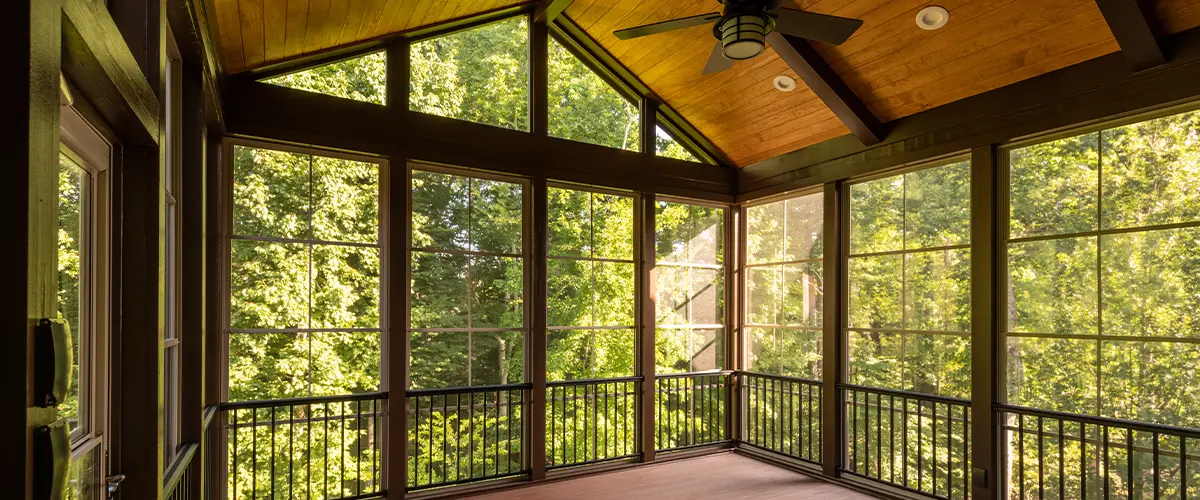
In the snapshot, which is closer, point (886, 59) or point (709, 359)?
point (886, 59)

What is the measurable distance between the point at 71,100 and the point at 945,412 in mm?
5142

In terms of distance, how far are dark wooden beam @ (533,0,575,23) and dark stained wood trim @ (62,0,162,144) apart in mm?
3600

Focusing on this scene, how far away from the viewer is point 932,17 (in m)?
3.86

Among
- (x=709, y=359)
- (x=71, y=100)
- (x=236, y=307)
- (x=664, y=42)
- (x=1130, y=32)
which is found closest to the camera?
(x=71, y=100)

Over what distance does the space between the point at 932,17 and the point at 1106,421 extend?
255 cm

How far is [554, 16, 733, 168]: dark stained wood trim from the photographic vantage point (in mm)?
5523

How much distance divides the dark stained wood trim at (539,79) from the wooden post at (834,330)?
8.16 ft

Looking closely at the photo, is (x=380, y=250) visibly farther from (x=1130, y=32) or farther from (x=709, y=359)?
(x=1130, y=32)

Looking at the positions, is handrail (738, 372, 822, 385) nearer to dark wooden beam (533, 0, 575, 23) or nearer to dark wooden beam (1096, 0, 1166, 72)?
dark wooden beam (1096, 0, 1166, 72)

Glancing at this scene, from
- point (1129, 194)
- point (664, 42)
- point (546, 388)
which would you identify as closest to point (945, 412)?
point (1129, 194)

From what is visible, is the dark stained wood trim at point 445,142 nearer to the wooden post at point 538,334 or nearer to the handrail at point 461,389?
the wooden post at point 538,334

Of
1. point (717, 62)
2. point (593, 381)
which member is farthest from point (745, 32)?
point (593, 381)

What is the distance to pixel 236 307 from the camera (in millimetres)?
4109

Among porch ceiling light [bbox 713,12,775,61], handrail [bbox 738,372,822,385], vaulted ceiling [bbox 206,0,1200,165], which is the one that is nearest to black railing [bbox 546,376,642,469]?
handrail [bbox 738,372,822,385]
